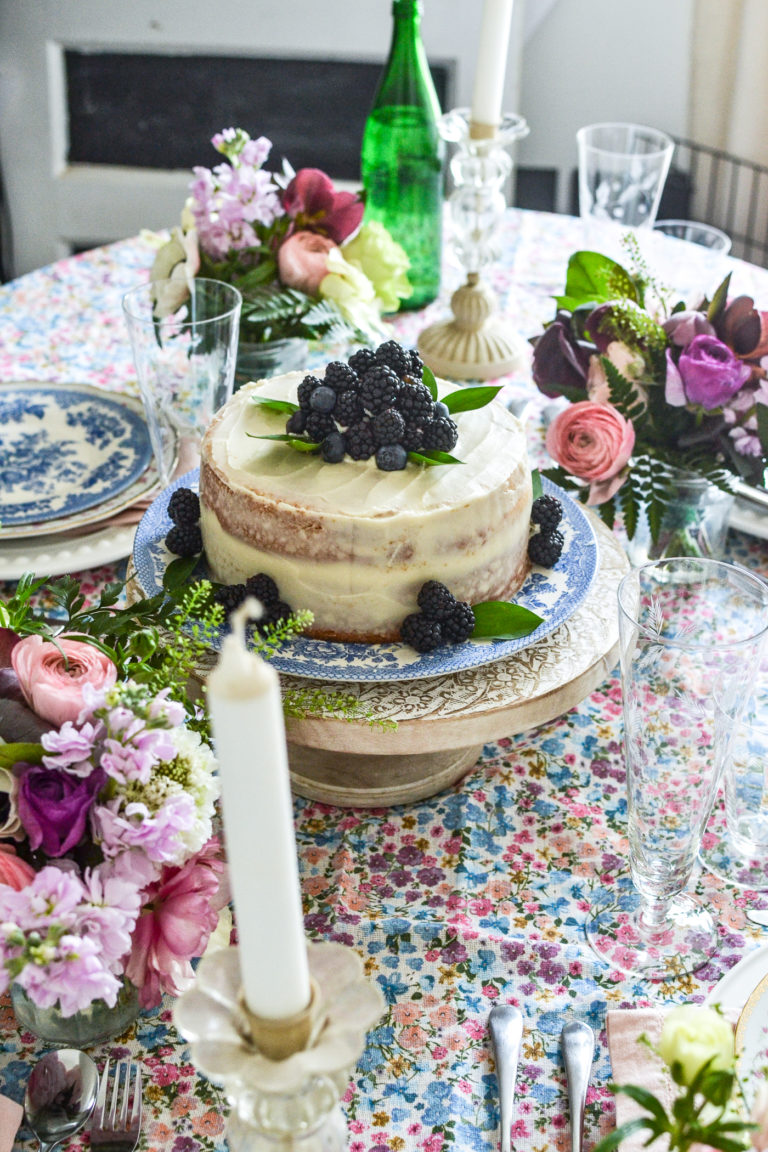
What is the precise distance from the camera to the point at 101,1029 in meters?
0.83

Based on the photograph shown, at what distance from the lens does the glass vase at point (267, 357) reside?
5.24 feet

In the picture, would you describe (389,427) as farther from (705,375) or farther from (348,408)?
(705,375)

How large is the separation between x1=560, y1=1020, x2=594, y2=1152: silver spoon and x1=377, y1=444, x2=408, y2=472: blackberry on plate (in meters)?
0.48

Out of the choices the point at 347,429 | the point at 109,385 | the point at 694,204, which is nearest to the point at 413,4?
the point at 109,385

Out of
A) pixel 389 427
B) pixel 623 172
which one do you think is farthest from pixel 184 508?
pixel 623 172

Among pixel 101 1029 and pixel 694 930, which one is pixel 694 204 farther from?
pixel 101 1029

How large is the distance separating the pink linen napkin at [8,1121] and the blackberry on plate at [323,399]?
1.96 feet

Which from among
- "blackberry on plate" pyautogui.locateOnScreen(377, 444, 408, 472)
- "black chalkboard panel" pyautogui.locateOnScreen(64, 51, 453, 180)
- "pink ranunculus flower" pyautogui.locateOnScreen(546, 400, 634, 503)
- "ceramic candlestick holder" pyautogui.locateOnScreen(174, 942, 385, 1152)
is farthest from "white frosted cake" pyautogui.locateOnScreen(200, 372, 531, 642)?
"black chalkboard panel" pyautogui.locateOnScreen(64, 51, 453, 180)

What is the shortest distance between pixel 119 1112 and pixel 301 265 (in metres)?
1.13

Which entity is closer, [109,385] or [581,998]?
[581,998]

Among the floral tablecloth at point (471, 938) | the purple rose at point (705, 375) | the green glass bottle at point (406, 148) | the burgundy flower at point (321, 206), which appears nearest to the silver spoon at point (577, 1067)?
the floral tablecloth at point (471, 938)

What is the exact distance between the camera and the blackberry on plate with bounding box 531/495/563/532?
1.13 meters

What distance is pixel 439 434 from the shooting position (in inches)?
40.6

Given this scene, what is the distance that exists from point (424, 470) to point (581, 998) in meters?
0.47
